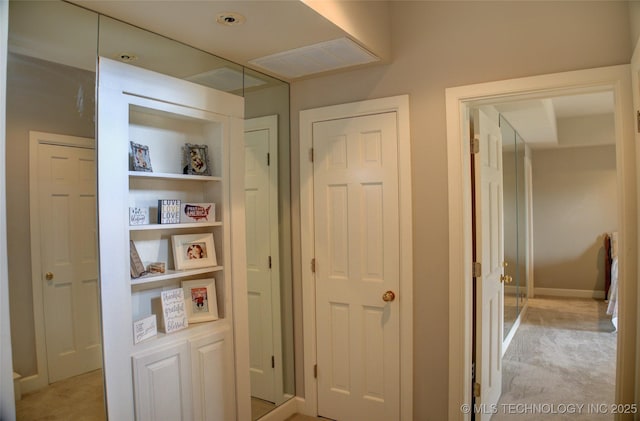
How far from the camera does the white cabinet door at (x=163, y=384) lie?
1831 millimetres

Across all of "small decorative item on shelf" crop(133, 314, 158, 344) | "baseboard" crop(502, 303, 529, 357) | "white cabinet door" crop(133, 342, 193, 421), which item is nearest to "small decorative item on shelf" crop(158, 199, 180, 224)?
"small decorative item on shelf" crop(133, 314, 158, 344)

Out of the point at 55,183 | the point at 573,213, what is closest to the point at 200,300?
the point at 55,183

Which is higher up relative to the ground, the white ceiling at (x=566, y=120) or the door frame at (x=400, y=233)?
the white ceiling at (x=566, y=120)

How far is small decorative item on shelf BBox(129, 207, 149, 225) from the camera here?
1.85 m

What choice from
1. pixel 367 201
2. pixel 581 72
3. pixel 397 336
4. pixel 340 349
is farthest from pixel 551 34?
pixel 340 349

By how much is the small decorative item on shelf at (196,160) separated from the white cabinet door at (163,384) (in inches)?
36.0

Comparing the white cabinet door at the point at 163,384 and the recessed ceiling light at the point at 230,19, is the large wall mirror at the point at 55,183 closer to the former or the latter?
the white cabinet door at the point at 163,384

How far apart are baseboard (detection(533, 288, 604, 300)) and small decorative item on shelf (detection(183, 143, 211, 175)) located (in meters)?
6.26

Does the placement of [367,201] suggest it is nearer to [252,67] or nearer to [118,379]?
[252,67]

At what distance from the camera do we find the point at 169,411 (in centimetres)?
197

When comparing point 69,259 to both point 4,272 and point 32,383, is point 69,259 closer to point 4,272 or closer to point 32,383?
point 4,272

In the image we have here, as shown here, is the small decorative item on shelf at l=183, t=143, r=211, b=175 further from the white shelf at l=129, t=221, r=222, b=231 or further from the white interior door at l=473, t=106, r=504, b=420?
the white interior door at l=473, t=106, r=504, b=420

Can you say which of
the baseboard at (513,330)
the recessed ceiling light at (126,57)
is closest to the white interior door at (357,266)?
the recessed ceiling light at (126,57)

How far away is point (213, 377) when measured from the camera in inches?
86.6
